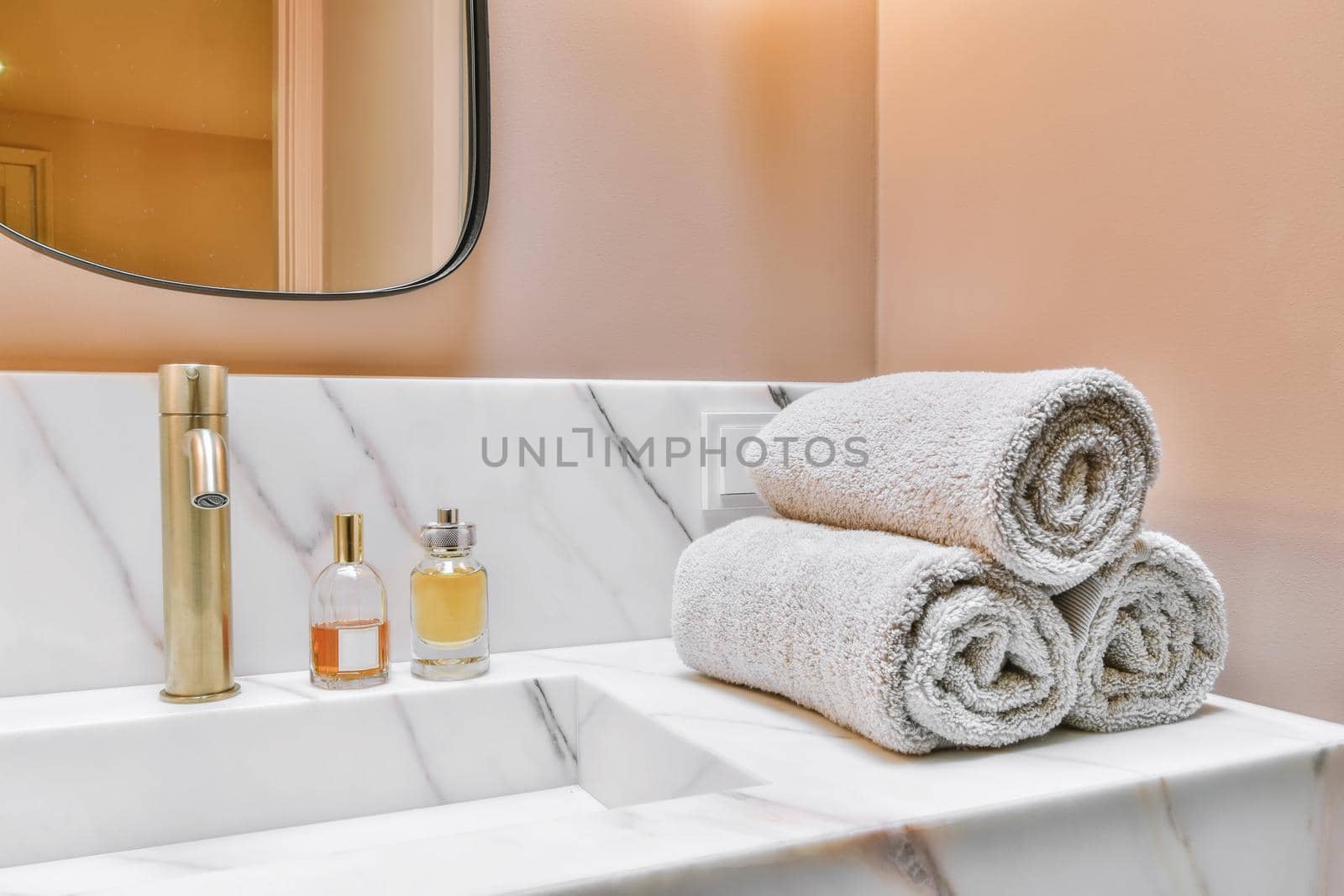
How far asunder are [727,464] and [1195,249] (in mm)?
404

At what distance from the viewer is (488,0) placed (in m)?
0.80

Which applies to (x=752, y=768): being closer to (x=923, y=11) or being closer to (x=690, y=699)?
(x=690, y=699)

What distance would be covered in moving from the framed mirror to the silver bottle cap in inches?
7.8

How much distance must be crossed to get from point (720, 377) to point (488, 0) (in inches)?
14.9

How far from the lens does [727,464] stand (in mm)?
871

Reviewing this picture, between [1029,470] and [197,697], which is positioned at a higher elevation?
[1029,470]

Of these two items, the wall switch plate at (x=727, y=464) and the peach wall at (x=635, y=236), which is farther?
the wall switch plate at (x=727, y=464)

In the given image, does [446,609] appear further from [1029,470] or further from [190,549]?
[1029,470]

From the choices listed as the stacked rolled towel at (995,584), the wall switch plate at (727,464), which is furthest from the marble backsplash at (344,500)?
the stacked rolled towel at (995,584)

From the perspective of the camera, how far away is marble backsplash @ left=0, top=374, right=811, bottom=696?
2.20ft

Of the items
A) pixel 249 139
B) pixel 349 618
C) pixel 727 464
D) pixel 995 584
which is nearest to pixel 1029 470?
pixel 995 584

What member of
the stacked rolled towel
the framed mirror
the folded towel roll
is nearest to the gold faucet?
the framed mirror

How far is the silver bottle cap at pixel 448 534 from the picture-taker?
0.71m

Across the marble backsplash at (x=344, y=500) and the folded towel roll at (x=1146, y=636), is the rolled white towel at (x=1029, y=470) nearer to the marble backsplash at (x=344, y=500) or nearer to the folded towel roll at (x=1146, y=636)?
the folded towel roll at (x=1146, y=636)
